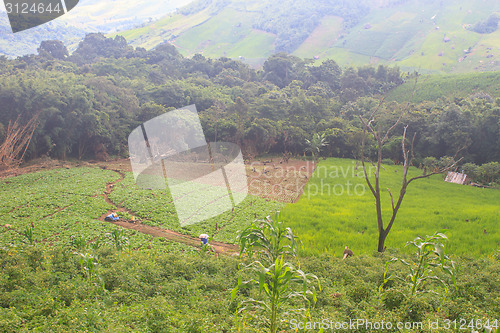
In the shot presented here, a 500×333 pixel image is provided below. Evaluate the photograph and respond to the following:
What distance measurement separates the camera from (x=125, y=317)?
183 inches

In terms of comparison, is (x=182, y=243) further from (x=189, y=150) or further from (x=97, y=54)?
(x=97, y=54)

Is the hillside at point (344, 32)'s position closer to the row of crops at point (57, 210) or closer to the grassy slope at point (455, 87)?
the grassy slope at point (455, 87)

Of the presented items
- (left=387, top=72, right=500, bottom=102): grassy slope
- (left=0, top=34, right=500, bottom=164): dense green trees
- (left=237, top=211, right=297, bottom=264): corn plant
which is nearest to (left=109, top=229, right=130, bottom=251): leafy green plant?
(left=237, top=211, right=297, bottom=264): corn plant

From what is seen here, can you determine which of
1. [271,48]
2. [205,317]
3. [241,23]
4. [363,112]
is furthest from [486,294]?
[241,23]

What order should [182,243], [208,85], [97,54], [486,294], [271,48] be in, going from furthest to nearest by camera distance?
[271,48]
[97,54]
[208,85]
[182,243]
[486,294]

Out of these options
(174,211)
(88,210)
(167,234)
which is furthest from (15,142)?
(167,234)

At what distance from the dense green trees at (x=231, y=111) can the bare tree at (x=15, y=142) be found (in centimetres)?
79

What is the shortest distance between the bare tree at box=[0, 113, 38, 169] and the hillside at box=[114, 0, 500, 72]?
66664 mm

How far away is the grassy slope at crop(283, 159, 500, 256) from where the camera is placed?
32.4ft

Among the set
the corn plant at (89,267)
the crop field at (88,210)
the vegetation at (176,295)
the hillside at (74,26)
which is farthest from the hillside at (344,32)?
the corn plant at (89,267)

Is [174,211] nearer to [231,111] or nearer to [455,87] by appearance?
[231,111]

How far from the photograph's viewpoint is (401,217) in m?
12.7

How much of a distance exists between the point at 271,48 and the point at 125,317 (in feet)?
325

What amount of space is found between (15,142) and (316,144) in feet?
79.1
